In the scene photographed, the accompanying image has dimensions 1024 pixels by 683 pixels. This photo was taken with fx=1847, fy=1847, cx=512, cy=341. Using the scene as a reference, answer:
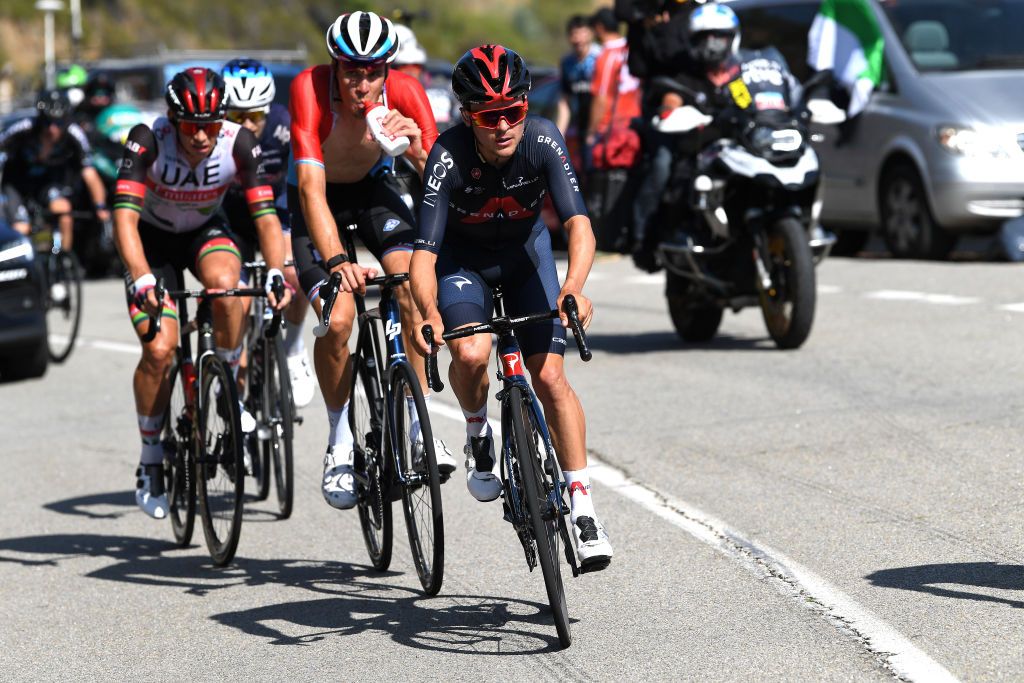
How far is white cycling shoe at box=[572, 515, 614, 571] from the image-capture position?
6.08 m

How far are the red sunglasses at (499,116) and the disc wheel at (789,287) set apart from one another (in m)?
5.58

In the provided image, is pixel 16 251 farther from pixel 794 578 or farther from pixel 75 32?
pixel 75 32

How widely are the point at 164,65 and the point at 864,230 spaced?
9504mm

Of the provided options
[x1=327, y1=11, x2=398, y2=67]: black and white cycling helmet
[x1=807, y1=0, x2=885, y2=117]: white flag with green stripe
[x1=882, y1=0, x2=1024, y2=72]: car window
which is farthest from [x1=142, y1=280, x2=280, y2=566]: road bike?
[x1=882, y1=0, x2=1024, y2=72]: car window

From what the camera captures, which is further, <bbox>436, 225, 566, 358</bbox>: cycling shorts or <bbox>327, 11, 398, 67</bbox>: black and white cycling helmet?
<bbox>327, 11, 398, 67</bbox>: black and white cycling helmet

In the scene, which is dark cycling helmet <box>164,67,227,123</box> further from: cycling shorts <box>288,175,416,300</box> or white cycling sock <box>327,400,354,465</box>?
Answer: white cycling sock <box>327,400,354,465</box>

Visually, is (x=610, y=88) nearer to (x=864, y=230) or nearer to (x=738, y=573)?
(x=864, y=230)

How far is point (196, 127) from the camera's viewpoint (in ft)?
25.9

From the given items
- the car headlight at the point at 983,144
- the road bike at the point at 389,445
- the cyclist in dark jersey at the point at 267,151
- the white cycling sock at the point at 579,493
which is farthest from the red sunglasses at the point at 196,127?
the car headlight at the point at 983,144

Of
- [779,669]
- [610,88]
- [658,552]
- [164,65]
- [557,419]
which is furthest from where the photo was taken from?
[164,65]

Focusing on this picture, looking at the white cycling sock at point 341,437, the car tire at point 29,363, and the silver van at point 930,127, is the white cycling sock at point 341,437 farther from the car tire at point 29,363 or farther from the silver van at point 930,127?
the silver van at point 930,127

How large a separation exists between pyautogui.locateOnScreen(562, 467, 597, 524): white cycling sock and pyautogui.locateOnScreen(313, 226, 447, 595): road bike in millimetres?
504

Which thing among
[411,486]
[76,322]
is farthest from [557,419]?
[76,322]

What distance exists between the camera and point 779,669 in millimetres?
5602
